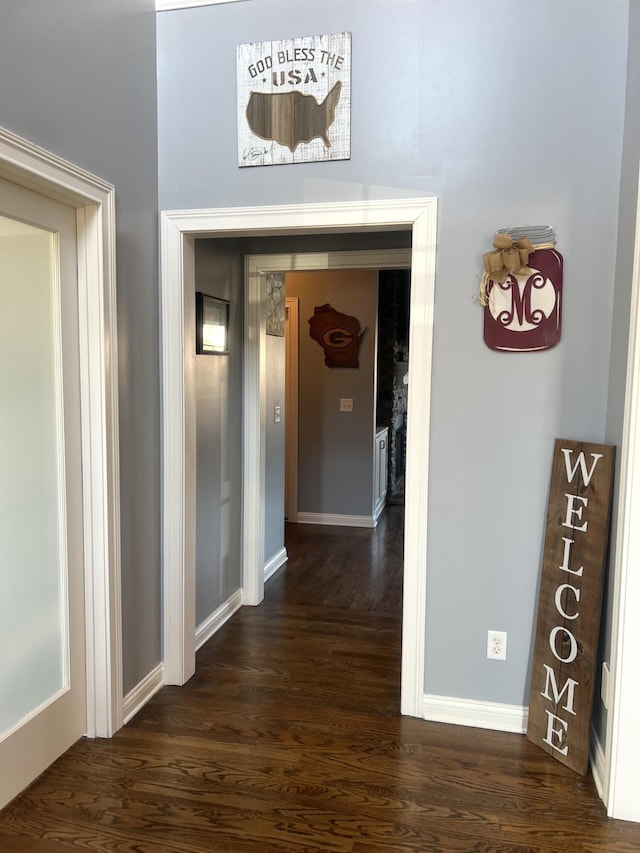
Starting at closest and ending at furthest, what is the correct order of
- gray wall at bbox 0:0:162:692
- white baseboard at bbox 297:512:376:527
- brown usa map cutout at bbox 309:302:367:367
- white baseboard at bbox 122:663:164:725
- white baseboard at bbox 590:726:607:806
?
gray wall at bbox 0:0:162:692, white baseboard at bbox 590:726:607:806, white baseboard at bbox 122:663:164:725, brown usa map cutout at bbox 309:302:367:367, white baseboard at bbox 297:512:376:527

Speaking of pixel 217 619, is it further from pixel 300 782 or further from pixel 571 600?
pixel 571 600

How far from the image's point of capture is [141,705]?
2.55 m

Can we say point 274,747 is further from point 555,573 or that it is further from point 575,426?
point 575,426

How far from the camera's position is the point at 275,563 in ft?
14.1

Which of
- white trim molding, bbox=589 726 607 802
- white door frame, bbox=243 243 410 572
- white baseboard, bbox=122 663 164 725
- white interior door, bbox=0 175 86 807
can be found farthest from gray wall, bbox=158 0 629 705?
white baseboard, bbox=122 663 164 725

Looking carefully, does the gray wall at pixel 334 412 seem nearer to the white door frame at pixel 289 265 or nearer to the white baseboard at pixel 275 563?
the white baseboard at pixel 275 563

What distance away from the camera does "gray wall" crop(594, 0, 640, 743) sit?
1.97 metres

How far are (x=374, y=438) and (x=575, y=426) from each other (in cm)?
327

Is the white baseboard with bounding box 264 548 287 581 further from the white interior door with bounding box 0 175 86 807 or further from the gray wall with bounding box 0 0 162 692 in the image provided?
the white interior door with bounding box 0 175 86 807

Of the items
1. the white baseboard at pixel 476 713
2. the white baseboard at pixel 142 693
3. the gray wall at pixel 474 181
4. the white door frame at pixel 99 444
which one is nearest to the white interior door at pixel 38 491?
the white door frame at pixel 99 444

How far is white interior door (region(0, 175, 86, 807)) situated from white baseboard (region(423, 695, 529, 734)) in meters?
1.40

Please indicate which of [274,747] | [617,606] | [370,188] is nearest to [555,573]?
[617,606]

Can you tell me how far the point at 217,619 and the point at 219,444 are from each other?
37.9 inches

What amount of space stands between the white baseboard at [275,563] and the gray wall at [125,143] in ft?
4.81
